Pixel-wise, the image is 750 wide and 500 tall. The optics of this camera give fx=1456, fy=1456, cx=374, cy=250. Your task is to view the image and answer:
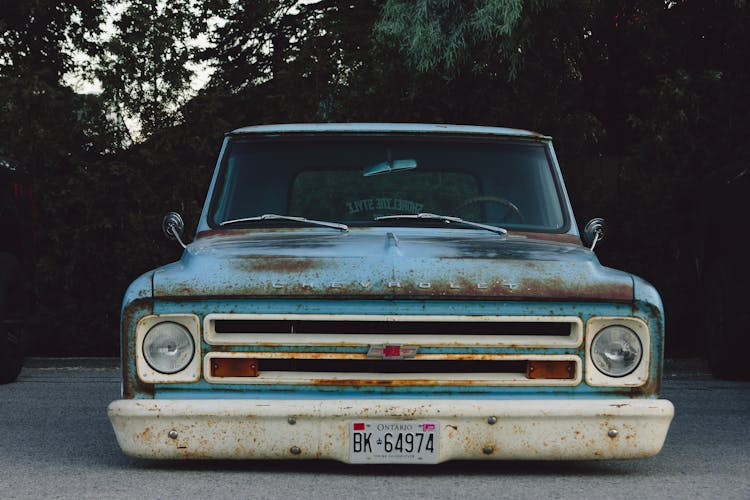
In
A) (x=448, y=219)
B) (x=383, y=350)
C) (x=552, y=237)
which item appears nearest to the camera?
(x=383, y=350)

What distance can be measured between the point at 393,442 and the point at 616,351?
1045 millimetres

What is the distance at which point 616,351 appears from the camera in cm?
615

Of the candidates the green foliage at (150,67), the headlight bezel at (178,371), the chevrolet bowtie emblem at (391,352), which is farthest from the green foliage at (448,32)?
the headlight bezel at (178,371)

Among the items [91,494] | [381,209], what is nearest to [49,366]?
[381,209]

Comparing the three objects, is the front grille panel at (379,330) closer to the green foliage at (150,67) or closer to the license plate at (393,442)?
the license plate at (393,442)

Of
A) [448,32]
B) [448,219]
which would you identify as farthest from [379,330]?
[448,32]

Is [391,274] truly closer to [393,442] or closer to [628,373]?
[393,442]

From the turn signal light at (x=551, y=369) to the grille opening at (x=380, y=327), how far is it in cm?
14

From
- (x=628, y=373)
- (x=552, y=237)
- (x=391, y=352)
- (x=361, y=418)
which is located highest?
(x=552, y=237)

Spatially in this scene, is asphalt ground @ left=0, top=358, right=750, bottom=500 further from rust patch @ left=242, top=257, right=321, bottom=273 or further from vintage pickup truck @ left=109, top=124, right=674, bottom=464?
rust patch @ left=242, top=257, right=321, bottom=273

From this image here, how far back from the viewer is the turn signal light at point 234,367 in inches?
239

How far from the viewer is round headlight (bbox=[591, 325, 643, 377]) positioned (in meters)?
6.13

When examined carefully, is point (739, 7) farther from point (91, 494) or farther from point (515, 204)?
point (91, 494)

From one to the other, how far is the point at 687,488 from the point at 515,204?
1887mm
